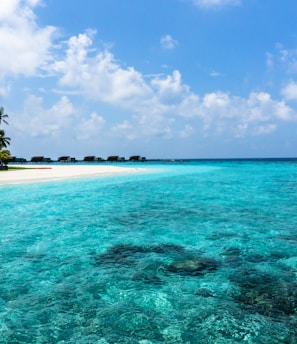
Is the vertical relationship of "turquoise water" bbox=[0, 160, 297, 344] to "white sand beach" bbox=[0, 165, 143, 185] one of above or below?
below

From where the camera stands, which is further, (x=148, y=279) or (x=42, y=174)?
(x=42, y=174)

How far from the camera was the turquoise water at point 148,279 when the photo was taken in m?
4.93

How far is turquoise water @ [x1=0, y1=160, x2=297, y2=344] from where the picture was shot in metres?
4.93

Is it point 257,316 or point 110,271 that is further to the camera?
point 110,271

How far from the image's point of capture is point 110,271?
24.7 ft

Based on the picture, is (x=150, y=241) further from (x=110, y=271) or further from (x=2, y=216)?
(x=2, y=216)

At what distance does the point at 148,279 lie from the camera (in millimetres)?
7008

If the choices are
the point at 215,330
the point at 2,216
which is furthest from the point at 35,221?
the point at 215,330

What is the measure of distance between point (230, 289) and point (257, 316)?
3.83 feet

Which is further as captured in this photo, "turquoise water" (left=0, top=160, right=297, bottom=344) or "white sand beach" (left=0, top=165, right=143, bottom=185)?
"white sand beach" (left=0, top=165, right=143, bottom=185)

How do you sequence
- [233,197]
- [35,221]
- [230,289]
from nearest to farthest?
[230,289] → [35,221] → [233,197]

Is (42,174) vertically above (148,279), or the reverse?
(42,174)

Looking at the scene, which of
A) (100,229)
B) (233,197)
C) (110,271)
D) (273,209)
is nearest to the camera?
(110,271)

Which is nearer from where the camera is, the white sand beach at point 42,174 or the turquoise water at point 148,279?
the turquoise water at point 148,279
